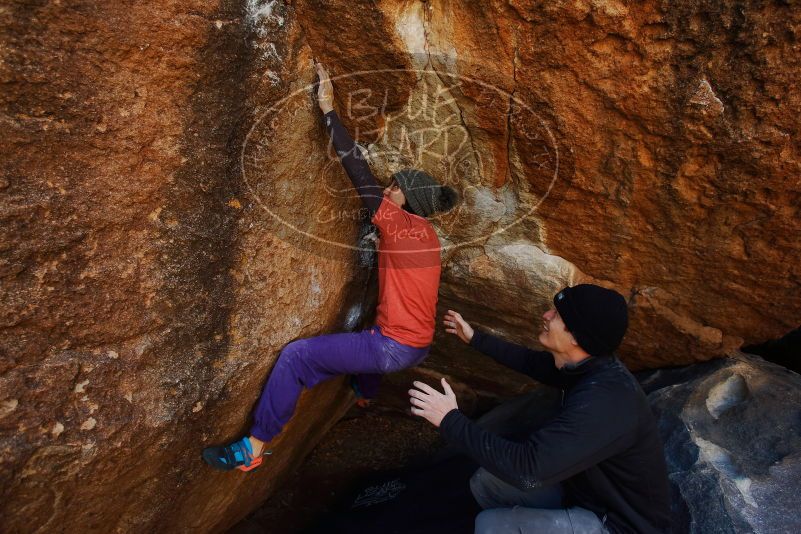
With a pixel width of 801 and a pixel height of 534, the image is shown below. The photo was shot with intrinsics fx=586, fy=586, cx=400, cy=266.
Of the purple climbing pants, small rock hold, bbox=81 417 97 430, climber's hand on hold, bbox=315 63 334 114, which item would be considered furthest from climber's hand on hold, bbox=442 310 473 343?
small rock hold, bbox=81 417 97 430

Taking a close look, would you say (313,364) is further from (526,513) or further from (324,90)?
(324,90)

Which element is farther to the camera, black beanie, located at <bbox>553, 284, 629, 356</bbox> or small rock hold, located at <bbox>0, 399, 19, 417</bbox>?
black beanie, located at <bbox>553, 284, 629, 356</bbox>

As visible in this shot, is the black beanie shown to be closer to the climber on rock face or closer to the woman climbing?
the climber on rock face

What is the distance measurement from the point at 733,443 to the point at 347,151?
2.31 m

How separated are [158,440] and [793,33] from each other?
283 centimetres

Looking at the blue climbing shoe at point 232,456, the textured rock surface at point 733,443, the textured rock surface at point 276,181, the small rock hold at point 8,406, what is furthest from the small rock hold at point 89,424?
the textured rock surface at point 733,443

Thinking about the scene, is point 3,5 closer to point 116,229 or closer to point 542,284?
point 116,229

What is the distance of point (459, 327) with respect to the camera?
3109mm

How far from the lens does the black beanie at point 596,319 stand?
A: 2.31m

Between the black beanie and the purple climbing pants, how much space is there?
88 cm

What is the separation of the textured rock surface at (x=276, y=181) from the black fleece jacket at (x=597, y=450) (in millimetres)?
867

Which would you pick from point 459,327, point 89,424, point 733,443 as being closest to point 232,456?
point 89,424

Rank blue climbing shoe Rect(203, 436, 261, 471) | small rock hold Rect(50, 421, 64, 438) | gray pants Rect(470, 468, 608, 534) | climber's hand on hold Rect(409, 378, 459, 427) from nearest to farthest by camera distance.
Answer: small rock hold Rect(50, 421, 64, 438) < climber's hand on hold Rect(409, 378, 459, 427) < gray pants Rect(470, 468, 608, 534) < blue climbing shoe Rect(203, 436, 261, 471)

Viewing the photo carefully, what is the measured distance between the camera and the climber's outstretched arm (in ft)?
8.11
